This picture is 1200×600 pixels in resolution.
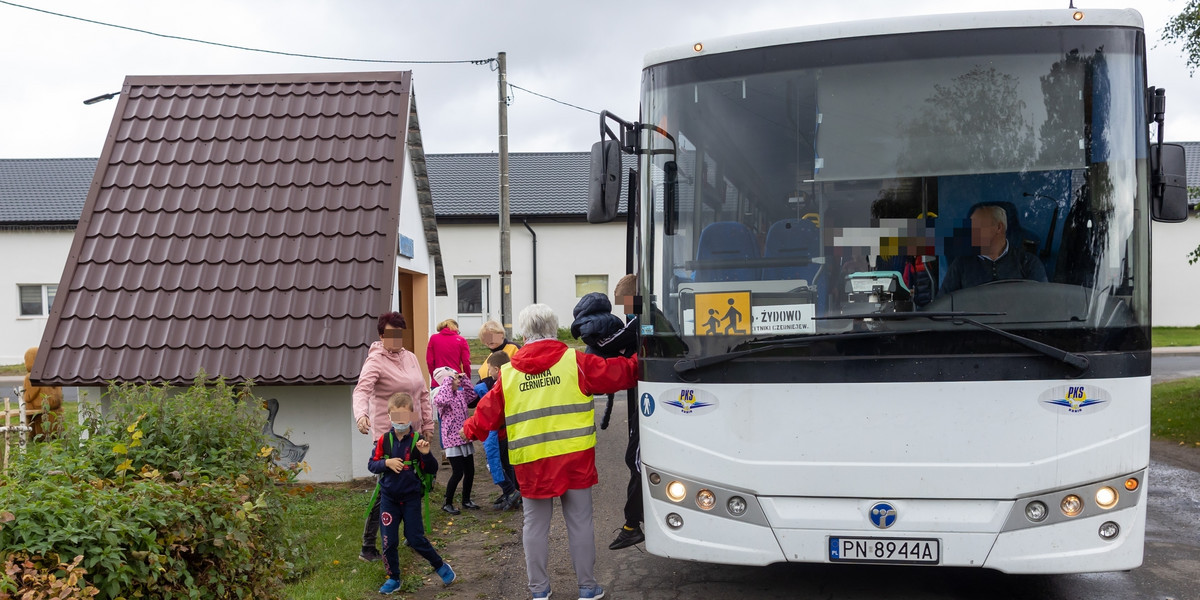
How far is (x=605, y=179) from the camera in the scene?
5.14 meters

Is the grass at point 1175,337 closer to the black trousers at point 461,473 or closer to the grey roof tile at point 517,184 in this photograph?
the grey roof tile at point 517,184

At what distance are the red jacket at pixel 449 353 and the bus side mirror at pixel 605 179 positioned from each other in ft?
13.3

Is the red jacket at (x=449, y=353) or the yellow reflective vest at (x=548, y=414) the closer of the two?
the yellow reflective vest at (x=548, y=414)

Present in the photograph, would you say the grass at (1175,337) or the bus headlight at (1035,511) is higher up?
the bus headlight at (1035,511)

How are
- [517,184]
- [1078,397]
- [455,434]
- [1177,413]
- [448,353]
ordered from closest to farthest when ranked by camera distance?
1. [1078,397]
2. [455,434]
3. [448,353]
4. [1177,413]
5. [517,184]

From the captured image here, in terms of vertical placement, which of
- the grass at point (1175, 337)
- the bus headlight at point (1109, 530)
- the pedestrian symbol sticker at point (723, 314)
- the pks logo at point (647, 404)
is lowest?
the grass at point (1175, 337)

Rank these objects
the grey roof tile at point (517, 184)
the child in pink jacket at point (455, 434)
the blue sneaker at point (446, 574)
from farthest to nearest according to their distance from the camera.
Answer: the grey roof tile at point (517, 184), the child in pink jacket at point (455, 434), the blue sneaker at point (446, 574)

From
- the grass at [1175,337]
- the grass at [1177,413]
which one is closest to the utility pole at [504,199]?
the grass at [1177,413]

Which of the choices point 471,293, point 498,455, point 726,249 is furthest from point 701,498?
point 471,293

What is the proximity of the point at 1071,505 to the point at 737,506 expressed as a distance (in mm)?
1545

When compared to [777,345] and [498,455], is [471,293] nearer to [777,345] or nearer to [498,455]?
[498,455]

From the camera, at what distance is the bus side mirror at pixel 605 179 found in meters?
5.14

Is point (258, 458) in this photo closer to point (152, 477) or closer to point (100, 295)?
point (152, 477)

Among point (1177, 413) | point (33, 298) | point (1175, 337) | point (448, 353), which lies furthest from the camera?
point (1175, 337)
